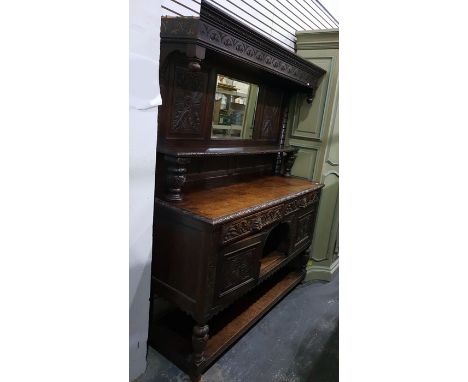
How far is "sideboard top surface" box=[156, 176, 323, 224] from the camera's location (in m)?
1.67

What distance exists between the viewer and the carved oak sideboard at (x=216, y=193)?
1618 millimetres

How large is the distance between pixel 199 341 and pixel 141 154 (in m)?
1.14

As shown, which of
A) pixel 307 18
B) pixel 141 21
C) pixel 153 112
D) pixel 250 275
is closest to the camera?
pixel 141 21

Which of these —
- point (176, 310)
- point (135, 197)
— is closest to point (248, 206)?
point (135, 197)

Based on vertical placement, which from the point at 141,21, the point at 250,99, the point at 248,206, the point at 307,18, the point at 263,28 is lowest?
the point at 248,206

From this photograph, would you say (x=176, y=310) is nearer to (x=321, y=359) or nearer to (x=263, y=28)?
(x=321, y=359)

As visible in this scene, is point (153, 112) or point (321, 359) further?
point (321, 359)

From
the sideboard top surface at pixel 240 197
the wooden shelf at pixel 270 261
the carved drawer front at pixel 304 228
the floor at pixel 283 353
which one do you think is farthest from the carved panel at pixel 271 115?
the floor at pixel 283 353

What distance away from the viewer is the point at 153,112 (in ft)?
4.87

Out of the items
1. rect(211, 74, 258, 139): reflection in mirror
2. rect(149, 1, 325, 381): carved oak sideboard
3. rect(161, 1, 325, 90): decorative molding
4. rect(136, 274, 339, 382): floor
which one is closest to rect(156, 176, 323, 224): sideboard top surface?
rect(149, 1, 325, 381): carved oak sideboard

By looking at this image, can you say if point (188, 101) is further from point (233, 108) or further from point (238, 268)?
point (238, 268)

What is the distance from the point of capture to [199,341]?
1757 mm

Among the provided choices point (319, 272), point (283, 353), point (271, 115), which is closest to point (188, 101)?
point (271, 115)
